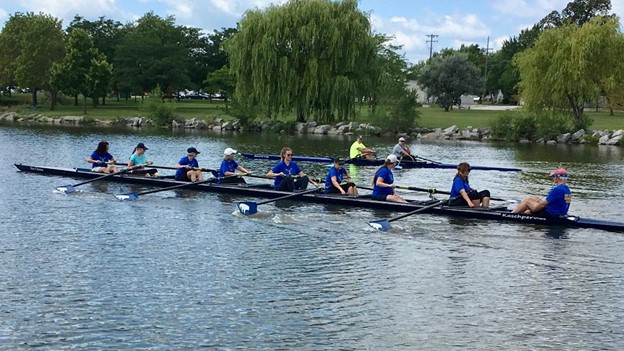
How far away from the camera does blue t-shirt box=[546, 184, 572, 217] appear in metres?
18.7

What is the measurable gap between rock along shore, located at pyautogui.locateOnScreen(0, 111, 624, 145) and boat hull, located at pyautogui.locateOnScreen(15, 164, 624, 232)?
32.8 meters

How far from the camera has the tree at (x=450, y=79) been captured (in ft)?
306

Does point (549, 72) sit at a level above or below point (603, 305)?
above

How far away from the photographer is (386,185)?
21219mm

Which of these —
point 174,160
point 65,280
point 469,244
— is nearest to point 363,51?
point 174,160

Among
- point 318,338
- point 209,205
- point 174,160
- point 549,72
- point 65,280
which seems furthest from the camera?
point 549,72

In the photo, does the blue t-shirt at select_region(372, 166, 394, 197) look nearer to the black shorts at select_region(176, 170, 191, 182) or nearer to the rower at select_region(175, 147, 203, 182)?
the rower at select_region(175, 147, 203, 182)

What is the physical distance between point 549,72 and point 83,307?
46251mm

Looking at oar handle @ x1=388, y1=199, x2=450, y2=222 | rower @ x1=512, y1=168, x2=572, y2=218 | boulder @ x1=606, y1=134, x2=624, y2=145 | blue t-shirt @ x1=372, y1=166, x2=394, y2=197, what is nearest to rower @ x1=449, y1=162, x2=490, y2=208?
oar handle @ x1=388, y1=199, x2=450, y2=222

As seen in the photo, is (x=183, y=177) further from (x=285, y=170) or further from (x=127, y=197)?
(x=285, y=170)

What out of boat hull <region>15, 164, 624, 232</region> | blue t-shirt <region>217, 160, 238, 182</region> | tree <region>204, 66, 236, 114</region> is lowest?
boat hull <region>15, 164, 624, 232</region>

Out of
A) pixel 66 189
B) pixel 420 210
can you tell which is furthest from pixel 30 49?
pixel 420 210

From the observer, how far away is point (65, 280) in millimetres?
14367

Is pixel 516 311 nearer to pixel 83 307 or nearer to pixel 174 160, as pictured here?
pixel 83 307
